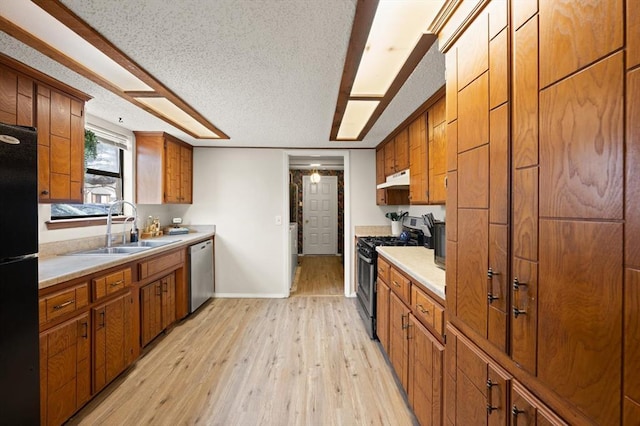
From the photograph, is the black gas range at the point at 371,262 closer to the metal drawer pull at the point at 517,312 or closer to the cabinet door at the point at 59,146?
the metal drawer pull at the point at 517,312

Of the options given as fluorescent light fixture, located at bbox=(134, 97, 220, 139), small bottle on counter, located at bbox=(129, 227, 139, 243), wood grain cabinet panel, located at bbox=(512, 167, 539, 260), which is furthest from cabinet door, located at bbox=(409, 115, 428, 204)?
small bottle on counter, located at bbox=(129, 227, 139, 243)

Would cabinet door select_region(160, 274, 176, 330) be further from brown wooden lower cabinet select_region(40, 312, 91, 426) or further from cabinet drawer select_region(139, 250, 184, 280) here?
brown wooden lower cabinet select_region(40, 312, 91, 426)

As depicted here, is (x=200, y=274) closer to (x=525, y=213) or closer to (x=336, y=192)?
(x=525, y=213)

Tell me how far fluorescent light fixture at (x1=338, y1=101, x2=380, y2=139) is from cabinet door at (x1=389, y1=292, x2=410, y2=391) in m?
1.68

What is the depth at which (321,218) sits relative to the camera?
23.2 ft

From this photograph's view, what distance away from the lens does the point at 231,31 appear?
132 cm

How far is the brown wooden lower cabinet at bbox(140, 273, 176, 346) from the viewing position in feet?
7.69

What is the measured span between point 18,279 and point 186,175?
266 centimetres

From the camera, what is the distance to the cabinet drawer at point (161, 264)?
230 cm

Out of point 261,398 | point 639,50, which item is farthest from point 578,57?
point 261,398

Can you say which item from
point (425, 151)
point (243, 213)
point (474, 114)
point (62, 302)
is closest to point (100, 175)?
point (243, 213)

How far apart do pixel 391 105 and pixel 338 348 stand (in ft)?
7.47

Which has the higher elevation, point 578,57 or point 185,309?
point 578,57

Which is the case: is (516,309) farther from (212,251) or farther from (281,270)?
(212,251)
